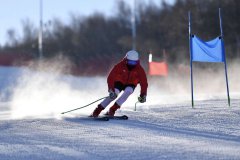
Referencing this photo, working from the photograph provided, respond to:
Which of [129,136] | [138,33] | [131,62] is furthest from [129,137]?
[138,33]

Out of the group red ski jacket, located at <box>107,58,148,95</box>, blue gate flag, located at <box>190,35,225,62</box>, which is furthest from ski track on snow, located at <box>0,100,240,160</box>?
blue gate flag, located at <box>190,35,225,62</box>

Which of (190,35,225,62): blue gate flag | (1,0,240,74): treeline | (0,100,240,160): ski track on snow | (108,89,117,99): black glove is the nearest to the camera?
(0,100,240,160): ski track on snow

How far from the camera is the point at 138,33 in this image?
53.6 metres

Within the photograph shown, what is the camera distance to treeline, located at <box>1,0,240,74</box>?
152 feet

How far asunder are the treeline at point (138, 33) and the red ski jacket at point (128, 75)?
2574cm

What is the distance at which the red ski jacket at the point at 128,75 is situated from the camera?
10.2 metres

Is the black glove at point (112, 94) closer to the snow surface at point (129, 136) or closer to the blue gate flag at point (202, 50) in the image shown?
the snow surface at point (129, 136)

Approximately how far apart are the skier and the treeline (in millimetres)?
25728

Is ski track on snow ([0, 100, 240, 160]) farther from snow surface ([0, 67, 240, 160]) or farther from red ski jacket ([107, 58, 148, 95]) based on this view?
red ski jacket ([107, 58, 148, 95])

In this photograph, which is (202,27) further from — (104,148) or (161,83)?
(104,148)

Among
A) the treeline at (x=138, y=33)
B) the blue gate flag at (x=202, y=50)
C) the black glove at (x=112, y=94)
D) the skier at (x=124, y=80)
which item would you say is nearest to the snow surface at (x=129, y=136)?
the skier at (x=124, y=80)

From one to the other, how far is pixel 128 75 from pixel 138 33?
143ft

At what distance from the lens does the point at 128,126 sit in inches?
353

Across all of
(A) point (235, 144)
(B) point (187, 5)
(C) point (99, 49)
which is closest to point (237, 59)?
(B) point (187, 5)
